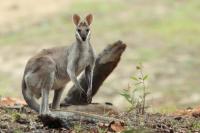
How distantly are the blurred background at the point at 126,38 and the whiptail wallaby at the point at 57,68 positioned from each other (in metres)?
7.44

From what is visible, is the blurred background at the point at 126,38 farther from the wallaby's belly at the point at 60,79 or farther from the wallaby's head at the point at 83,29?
the wallaby's head at the point at 83,29

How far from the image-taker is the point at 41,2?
31.0 m

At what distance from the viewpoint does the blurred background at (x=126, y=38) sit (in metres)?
20.6

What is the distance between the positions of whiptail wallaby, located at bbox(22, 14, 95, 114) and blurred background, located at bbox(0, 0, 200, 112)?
293 inches

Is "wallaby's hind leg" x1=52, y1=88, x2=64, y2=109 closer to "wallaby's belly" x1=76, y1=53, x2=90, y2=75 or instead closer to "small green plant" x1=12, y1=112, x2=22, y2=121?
"wallaby's belly" x1=76, y1=53, x2=90, y2=75

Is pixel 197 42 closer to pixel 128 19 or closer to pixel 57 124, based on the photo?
pixel 128 19

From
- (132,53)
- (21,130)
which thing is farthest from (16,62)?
(21,130)

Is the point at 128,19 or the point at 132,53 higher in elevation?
the point at 128,19

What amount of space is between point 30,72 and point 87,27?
36.8 inches

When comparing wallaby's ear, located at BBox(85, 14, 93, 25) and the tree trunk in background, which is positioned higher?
Result: wallaby's ear, located at BBox(85, 14, 93, 25)

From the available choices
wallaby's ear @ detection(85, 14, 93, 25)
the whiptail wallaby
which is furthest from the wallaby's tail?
wallaby's ear @ detection(85, 14, 93, 25)

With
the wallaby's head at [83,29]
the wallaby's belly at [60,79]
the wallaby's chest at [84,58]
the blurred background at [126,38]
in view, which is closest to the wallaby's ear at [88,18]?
the wallaby's head at [83,29]

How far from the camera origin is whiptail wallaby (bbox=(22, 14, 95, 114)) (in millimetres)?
9828

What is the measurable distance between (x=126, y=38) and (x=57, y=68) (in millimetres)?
15673
